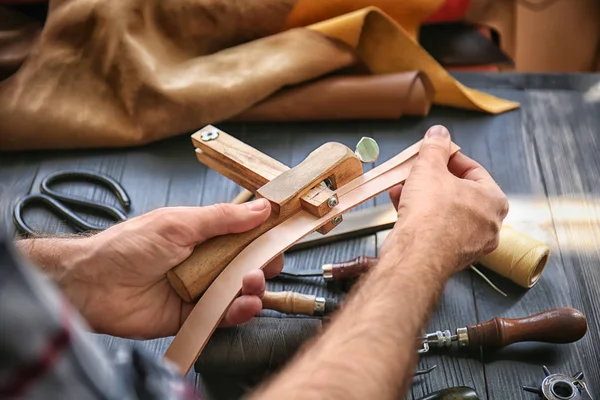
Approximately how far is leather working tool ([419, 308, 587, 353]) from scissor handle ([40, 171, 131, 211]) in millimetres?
706

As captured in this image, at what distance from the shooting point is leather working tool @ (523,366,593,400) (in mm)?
995

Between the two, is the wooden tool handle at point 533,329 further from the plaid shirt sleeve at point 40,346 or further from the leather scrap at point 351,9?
the leather scrap at point 351,9

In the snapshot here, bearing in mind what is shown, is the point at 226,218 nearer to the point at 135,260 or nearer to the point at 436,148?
the point at 135,260

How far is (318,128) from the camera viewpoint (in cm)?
161

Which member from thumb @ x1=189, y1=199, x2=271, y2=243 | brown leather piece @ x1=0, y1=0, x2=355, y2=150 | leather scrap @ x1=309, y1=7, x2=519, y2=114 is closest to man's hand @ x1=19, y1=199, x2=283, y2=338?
thumb @ x1=189, y1=199, x2=271, y2=243

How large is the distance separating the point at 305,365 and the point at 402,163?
1.55ft

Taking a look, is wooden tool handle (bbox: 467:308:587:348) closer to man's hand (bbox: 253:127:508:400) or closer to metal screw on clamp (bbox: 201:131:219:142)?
man's hand (bbox: 253:127:508:400)

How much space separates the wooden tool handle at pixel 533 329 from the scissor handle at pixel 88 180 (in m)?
0.76

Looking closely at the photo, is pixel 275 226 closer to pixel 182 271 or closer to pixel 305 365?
pixel 182 271

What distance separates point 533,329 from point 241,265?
485 millimetres

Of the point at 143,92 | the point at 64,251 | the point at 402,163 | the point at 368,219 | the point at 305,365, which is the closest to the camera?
the point at 305,365

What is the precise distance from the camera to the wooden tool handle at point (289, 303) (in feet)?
3.70

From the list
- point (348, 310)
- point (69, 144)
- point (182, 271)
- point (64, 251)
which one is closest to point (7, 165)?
point (69, 144)

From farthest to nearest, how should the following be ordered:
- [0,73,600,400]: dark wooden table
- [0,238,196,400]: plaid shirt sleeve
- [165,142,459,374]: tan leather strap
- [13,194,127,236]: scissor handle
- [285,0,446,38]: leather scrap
Answer: [285,0,446,38]: leather scrap, [13,194,127,236]: scissor handle, [0,73,600,400]: dark wooden table, [165,142,459,374]: tan leather strap, [0,238,196,400]: plaid shirt sleeve
